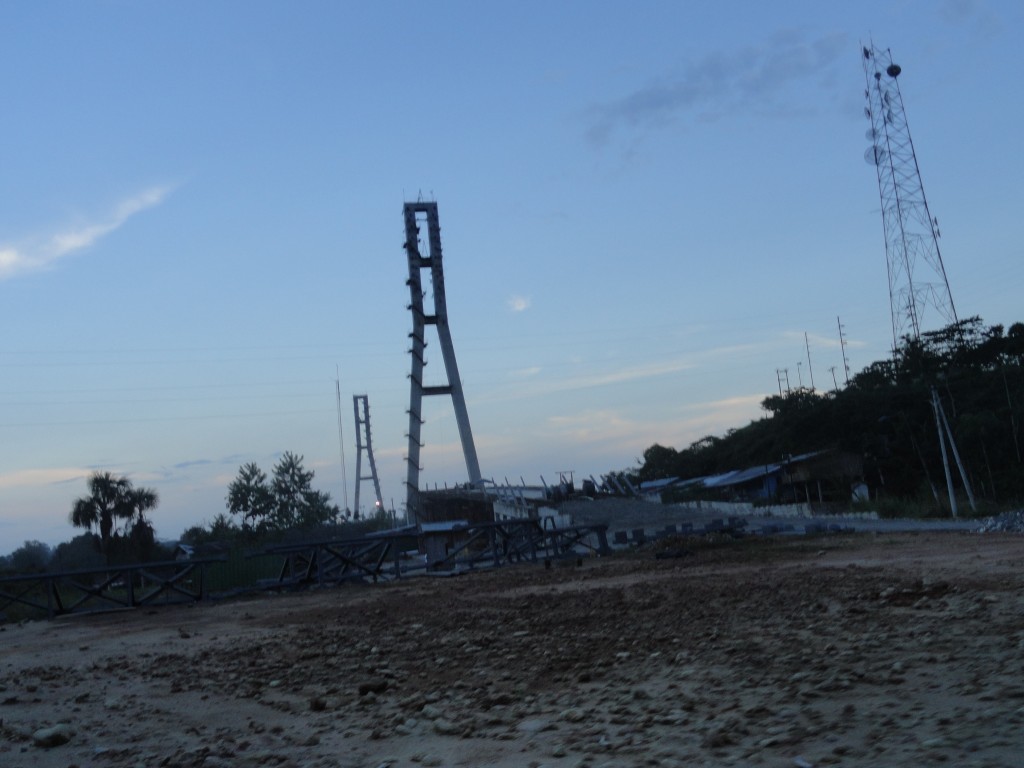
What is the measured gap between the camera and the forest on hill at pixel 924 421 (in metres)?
48.9

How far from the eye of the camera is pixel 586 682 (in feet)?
29.9

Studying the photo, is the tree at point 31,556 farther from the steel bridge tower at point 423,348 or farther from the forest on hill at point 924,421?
the forest on hill at point 924,421

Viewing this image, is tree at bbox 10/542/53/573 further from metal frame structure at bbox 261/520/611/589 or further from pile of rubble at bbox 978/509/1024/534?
pile of rubble at bbox 978/509/1024/534

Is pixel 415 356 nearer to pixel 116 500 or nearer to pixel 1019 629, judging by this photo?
pixel 116 500

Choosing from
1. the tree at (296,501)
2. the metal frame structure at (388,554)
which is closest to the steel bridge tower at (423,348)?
the tree at (296,501)

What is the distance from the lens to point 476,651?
37.9 feet

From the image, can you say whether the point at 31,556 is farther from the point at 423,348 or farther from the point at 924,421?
the point at 924,421

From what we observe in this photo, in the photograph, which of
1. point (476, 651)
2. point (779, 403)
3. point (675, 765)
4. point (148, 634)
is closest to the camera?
point (675, 765)

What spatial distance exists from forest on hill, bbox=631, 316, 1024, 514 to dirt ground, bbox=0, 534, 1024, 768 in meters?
30.4

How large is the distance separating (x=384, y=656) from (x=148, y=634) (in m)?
7.15

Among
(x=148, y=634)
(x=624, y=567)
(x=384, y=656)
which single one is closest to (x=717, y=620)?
(x=384, y=656)

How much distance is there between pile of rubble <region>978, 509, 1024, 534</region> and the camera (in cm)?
2864

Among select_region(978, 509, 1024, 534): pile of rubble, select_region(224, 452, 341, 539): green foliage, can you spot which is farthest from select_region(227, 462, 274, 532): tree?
select_region(978, 509, 1024, 534): pile of rubble

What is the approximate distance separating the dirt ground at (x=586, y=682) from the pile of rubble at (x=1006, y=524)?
42.4 ft
